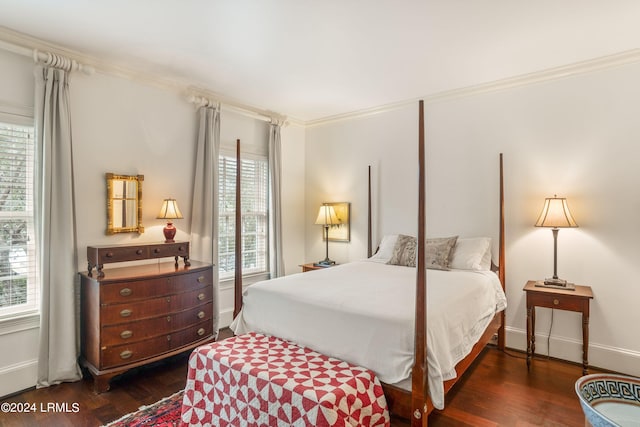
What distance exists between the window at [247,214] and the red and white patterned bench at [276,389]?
1.96 m

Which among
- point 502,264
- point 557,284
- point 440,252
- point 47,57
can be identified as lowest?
point 557,284

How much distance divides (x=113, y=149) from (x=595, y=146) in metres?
4.13

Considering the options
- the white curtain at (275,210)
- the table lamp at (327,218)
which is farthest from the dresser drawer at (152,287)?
the table lamp at (327,218)

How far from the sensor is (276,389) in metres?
1.74

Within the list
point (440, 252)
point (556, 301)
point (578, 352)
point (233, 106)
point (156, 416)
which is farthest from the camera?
point (233, 106)

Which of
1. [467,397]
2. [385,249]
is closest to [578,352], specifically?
[467,397]

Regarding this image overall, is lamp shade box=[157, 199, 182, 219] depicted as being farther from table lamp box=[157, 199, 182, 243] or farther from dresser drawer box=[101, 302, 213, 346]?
dresser drawer box=[101, 302, 213, 346]

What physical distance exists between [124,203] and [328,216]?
7.38 ft

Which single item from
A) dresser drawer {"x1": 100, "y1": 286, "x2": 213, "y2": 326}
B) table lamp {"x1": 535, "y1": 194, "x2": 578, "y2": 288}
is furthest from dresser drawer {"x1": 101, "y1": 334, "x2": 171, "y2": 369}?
table lamp {"x1": 535, "y1": 194, "x2": 578, "y2": 288}

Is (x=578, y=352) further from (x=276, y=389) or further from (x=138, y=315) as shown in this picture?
(x=138, y=315)

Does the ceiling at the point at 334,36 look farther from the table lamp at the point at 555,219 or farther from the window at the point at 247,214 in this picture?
the table lamp at the point at 555,219

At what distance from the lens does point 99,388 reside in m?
2.54

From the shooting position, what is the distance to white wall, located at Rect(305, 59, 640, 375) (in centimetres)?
291

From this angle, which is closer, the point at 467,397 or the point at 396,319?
the point at 396,319
